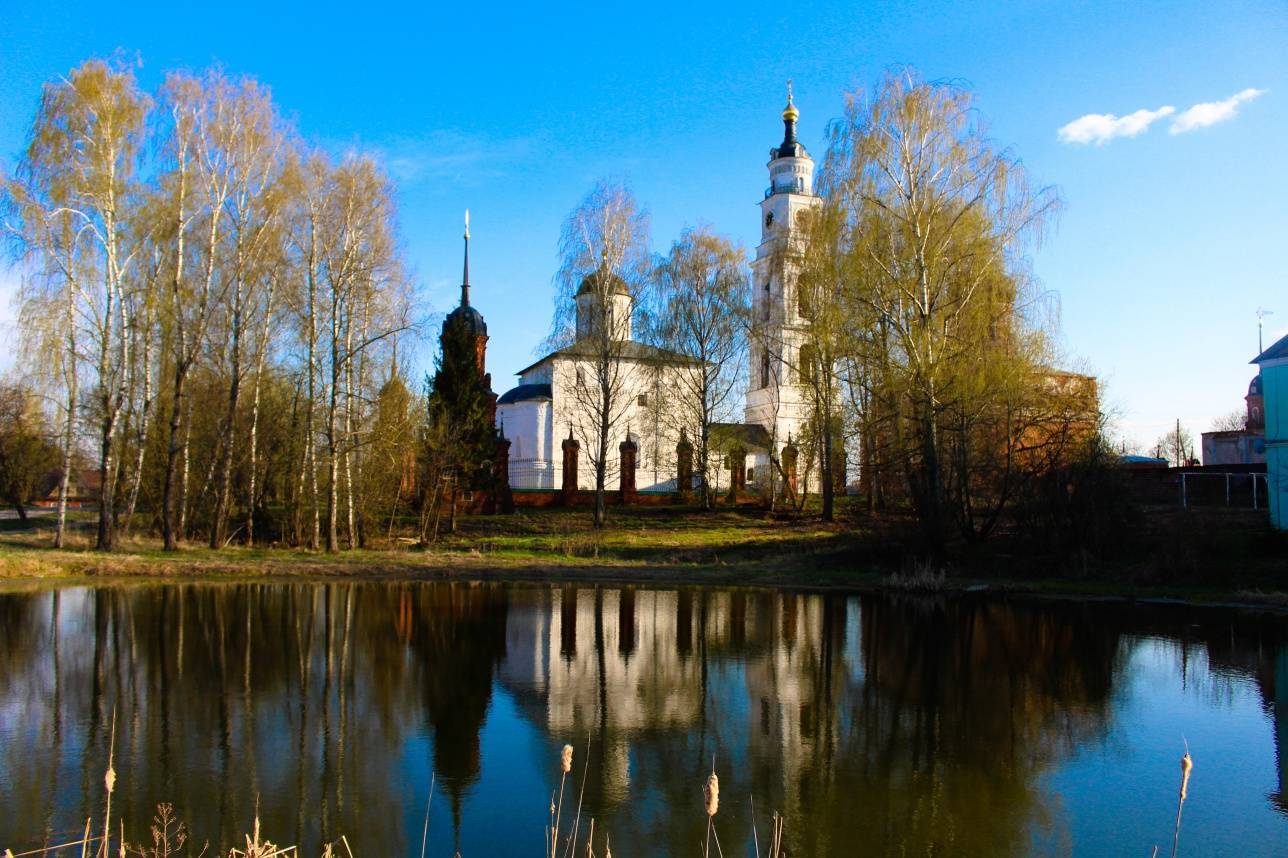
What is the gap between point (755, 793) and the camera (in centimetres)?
626

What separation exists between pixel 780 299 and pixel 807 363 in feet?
16.6

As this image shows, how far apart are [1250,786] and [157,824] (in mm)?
7149

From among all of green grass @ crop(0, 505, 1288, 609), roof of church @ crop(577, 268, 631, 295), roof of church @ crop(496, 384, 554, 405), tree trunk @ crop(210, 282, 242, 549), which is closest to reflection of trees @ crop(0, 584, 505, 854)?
green grass @ crop(0, 505, 1288, 609)

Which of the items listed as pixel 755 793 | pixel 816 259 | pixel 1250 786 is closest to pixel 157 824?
pixel 755 793

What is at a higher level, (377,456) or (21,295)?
(21,295)

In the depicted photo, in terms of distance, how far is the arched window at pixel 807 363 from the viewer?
28.9 metres

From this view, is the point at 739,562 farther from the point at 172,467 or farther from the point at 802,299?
the point at 172,467

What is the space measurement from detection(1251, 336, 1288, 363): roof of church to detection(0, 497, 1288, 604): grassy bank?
390 centimetres

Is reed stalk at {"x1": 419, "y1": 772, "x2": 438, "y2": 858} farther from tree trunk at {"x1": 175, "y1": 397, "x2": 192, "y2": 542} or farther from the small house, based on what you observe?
the small house

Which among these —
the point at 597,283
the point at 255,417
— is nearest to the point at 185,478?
the point at 255,417

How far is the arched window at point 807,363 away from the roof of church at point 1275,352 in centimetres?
1119

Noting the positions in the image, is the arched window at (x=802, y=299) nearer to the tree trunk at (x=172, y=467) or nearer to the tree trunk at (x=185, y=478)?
the tree trunk at (x=172, y=467)

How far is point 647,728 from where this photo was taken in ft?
25.9

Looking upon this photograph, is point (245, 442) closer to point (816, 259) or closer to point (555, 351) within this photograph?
point (555, 351)
